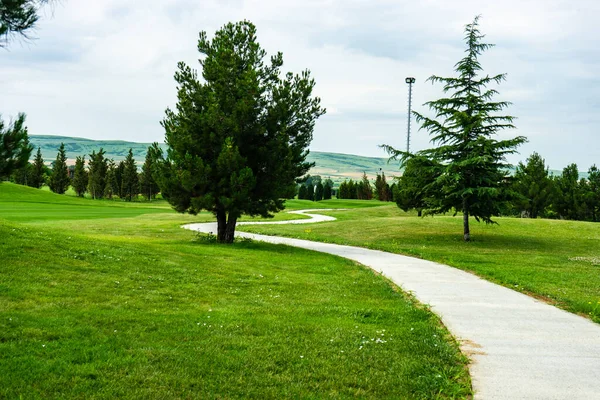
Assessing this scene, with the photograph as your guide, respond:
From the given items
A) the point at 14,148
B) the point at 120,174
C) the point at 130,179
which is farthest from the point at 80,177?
the point at 14,148

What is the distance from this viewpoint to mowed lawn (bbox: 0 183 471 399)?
4.79 metres

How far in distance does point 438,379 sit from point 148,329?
12.8 feet

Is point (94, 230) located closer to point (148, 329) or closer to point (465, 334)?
point (148, 329)

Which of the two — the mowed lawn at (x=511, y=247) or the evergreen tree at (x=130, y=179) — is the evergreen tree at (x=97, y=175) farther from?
the mowed lawn at (x=511, y=247)

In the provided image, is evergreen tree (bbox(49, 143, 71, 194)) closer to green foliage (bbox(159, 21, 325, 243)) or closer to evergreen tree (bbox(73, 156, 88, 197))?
evergreen tree (bbox(73, 156, 88, 197))

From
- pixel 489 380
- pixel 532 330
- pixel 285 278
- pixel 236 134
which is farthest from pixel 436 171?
pixel 489 380

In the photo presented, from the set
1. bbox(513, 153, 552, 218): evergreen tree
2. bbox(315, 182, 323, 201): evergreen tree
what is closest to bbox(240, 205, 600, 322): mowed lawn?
bbox(513, 153, 552, 218): evergreen tree

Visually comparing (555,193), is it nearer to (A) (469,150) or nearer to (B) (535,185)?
(B) (535,185)

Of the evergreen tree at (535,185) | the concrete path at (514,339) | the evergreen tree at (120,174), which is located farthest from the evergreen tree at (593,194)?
the evergreen tree at (120,174)

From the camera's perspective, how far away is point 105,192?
88.7 metres

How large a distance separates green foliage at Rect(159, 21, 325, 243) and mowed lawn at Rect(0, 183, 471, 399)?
6.18 m

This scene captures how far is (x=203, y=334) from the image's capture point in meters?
6.39

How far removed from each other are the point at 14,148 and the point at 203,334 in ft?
11.2

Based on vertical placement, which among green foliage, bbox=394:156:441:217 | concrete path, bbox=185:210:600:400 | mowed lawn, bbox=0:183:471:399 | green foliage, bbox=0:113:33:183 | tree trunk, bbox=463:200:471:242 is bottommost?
mowed lawn, bbox=0:183:471:399
